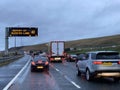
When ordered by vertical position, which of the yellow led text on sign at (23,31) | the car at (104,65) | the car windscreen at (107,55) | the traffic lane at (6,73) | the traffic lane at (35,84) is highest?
the yellow led text on sign at (23,31)

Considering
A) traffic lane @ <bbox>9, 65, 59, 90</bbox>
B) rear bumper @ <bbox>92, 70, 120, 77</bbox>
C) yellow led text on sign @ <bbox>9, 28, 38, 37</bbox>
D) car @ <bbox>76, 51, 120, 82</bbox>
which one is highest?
yellow led text on sign @ <bbox>9, 28, 38, 37</bbox>

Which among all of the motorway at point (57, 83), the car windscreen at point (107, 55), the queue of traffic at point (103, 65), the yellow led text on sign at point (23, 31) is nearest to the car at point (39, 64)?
the motorway at point (57, 83)

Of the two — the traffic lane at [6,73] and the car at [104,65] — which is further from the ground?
the car at [104,65]

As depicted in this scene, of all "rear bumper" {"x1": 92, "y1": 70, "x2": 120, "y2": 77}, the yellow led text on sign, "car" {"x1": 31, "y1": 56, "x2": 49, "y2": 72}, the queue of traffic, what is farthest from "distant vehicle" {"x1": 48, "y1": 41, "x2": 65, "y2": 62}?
"rear bumper" {"x1": 92, "y1": 70, "x2": 120, "y2": 77}

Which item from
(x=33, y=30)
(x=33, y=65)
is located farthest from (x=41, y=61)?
(x=33, y=30)

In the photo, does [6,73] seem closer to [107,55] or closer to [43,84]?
[43,84]

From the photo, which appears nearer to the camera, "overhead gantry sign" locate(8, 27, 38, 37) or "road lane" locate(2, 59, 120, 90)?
"road lane" locate(2, 59, 120, 90)

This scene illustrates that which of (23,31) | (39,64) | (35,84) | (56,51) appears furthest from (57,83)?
(23,31)

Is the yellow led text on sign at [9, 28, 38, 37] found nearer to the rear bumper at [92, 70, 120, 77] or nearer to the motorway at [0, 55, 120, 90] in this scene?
the motorway at [0, 55, 120, 90]

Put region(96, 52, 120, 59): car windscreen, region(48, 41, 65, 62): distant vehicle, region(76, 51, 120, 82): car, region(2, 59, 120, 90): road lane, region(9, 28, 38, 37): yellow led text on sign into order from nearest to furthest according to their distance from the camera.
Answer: region(2, 59, 120, 90): road lane → region(76, 51, 120, 82): car → region(96, 52, 120, 59): car windscreen → region(48, 41, 65, 62): distant vehicle → region(9, 28, 38, 37): yellow led text on sign

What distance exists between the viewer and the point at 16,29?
265 feet

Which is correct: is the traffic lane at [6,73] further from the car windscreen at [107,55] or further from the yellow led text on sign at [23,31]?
the yellow led text on sign at [23,31]

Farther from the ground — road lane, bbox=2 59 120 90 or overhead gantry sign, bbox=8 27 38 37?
overhead gantry sign, bbox=8 27 38 37

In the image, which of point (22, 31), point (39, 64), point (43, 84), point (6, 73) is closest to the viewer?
point (43, 84)
